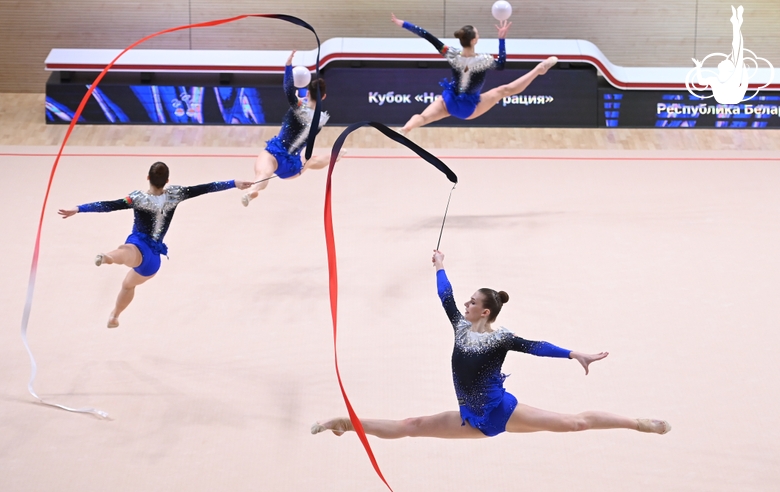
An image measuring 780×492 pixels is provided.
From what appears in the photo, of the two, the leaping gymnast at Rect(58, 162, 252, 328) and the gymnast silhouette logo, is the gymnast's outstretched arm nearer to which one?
A: the leaping gymnast at Rect(58, 162, 252, 328)

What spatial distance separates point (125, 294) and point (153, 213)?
0.56 m

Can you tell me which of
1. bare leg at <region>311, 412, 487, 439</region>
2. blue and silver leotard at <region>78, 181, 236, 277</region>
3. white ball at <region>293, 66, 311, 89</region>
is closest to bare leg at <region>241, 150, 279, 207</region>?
white ball at <region>293, 66, 311, 89</region>

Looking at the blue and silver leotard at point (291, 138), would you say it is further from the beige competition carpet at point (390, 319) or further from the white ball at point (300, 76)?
the beige competition carpet at point (390, 319)

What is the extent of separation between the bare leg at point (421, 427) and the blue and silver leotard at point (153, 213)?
5.19 ft

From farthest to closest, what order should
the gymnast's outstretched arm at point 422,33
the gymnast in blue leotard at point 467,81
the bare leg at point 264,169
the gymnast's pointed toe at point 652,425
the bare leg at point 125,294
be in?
the gymnast in blue leotard at point 467,81
the gymnast's outstretched arm at point 422,33
the bare leg at point 264,169
the bare leg at point 125,294
the gymnast's pointed toe at point 652,425

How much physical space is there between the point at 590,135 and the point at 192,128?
3741 millimetres

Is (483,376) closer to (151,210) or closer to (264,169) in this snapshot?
(151,210)

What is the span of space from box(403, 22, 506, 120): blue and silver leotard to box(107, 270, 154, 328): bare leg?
270 centimetres

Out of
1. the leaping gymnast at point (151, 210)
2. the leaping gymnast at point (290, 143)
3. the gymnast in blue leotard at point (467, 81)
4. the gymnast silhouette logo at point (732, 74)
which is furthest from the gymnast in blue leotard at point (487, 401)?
the gymnast silhouette logo at point (732, 74)

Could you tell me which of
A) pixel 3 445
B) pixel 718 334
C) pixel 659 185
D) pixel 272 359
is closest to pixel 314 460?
pixel 272 359

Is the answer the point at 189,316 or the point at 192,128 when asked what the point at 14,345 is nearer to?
the point at 189,316

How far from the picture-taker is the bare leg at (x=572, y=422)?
4.43 metres

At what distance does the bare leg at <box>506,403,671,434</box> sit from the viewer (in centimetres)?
443

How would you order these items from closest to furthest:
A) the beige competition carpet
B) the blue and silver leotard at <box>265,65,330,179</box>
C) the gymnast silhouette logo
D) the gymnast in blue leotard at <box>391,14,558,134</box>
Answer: the beige competition carpet → the blue and silver leotard at <box>265,65,330,179</box> → the gymnast in blue leotard at <box>391,14,558,134</box> → the gymnast silhouette logo
